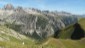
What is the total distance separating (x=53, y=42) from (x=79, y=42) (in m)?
18.6

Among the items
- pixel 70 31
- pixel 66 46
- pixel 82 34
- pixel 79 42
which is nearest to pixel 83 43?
pixel 79 42

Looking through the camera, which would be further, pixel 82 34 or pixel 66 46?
pixel 82 34

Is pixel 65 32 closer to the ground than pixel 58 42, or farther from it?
closer to the ground

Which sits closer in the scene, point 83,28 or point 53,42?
point 53,42

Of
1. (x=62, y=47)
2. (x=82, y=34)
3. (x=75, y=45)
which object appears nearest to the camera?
(x=62, y=47)

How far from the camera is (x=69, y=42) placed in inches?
5012

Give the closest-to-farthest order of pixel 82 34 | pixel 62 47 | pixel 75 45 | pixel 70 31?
pixel 62 47
pixel 75 45
pixel 82 34
pixel 70 31

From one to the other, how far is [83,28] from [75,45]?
40456 millimetres

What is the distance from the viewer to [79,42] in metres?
132

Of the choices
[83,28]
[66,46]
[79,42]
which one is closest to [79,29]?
[83,28]

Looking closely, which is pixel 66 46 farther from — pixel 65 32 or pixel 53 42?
pixel 65 32

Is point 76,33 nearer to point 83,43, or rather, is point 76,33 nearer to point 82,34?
point 82,34

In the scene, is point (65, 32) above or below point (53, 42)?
below

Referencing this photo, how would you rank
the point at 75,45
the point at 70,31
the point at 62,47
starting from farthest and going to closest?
the point at 70,31
the point at 75,45
the point at 62,47
